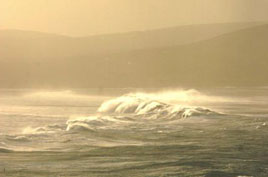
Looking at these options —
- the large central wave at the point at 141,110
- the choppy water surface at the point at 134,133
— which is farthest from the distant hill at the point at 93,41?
the large central wave at the point at 141,110

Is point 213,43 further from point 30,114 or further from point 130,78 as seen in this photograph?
point 30,114

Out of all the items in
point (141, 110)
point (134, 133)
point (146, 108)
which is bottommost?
point (134, 133)

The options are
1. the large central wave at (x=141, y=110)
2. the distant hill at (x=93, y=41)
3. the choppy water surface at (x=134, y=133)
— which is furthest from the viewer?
the distant hill at (x=93, y=41)

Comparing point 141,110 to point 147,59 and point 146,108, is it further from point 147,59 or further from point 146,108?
point 147,59

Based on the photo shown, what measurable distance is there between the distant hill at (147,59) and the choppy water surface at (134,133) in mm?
453

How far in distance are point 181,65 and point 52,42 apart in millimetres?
4490

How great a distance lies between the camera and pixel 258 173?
7406 millimetres

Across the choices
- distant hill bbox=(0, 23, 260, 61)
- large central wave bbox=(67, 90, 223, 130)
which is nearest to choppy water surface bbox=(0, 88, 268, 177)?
large central wave bbox=(67, 90, 223, 130)

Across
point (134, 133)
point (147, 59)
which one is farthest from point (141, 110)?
point (134, 133)

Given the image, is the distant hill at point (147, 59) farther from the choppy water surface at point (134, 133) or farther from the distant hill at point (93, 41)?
the choppy water surface at point (134, 133)

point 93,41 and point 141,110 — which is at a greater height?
point 93,41

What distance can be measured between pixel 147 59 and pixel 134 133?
685 centimetres

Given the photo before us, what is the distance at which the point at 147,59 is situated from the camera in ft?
58.7

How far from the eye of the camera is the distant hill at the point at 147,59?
16156mm
